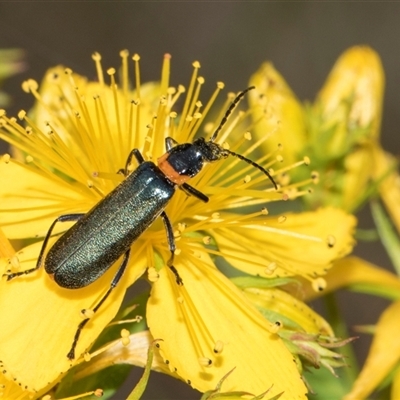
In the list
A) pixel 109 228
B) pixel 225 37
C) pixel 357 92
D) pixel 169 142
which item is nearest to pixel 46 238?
pixel 109 228

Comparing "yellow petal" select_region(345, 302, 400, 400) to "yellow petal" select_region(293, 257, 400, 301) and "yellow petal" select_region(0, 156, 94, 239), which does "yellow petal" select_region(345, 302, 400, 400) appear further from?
"yellow petal" select_region(0, 156, 94, 239)

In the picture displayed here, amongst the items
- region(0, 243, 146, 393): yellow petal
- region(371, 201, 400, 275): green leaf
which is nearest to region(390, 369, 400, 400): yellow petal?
region(371, 201, 400, 275): green leaf

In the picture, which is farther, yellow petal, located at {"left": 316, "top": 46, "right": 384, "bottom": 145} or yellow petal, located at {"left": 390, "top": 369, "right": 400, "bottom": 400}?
yellow petal, located at {"left": 316, "top": 46, "right": 384, "bottom": 145}

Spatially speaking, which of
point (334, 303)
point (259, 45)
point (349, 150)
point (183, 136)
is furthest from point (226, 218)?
point (259, 45)

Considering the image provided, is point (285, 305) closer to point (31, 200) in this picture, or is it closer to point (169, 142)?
point (169, 142)

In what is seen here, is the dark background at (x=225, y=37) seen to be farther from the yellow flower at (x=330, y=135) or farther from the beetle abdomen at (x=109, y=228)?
the beetle abdomen at (x=109, y=228)

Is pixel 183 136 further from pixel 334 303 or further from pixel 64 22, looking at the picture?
pixel 64 22
